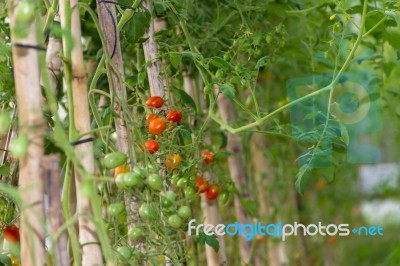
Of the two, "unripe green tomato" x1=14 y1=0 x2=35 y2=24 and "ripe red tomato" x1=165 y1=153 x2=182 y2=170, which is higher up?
"unripe green tomato" x1=14 y1=0 x2=35 y2=24

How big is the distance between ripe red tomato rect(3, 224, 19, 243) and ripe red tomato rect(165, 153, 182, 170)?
0.83ft

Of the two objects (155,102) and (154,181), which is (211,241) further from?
(154,181)

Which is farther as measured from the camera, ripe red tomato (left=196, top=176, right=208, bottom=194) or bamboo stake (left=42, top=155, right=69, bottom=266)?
ripe red tomato (left=196, top=176, right=208, bottom=194)

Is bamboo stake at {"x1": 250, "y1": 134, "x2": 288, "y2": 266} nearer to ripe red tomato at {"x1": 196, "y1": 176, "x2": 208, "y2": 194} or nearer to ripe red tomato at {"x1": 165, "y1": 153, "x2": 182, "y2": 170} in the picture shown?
ripe red tomato at {"x1": 196, "y1": 176, "x2": 208, "y2": 194}

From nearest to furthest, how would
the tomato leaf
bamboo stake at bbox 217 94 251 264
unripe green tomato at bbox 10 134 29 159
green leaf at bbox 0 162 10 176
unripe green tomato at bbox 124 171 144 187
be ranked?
1. unripe green tomato at bbox 10 134 29 159
2. unripe green tomato at bbox 124 171 144 187
3. green leaf at bbox 0 162 10 176
4. the tomato leaf
5. bamboo stake at bbox 217 94 251 264

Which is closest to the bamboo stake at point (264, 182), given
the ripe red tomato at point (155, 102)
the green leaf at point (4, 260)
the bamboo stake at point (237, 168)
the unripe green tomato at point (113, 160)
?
the bamboo stake at point (237, 168)

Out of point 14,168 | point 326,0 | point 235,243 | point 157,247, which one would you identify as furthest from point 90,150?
point 235,243

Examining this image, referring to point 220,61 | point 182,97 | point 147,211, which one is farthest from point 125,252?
point 182,97

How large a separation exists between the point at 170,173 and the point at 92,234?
0.29m

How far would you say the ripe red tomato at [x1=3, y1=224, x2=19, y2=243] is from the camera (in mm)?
1119

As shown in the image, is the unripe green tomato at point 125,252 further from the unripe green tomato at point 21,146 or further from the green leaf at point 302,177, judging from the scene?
the green leaf at point 302,177

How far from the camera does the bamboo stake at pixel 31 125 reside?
0.77 meters

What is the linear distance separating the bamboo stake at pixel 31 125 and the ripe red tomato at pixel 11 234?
13.2 inches

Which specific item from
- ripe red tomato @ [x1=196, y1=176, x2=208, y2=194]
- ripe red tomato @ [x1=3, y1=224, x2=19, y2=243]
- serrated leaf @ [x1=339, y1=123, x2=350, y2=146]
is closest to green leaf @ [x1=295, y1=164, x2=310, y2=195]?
serrated leaf @ [x1=339, y1=123, x2=350, y2=146]
